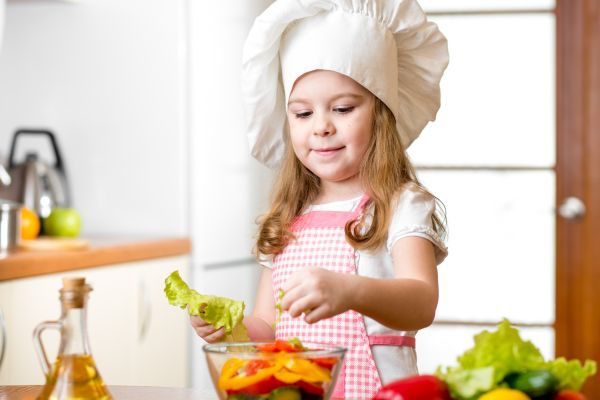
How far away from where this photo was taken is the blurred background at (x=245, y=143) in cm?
286

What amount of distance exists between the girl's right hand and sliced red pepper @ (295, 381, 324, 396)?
40 centimetres

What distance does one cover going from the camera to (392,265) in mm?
1524

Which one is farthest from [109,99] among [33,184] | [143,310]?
[143,310]

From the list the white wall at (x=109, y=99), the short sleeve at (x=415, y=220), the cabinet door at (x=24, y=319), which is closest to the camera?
the short sleeve at (x=415, y=220)

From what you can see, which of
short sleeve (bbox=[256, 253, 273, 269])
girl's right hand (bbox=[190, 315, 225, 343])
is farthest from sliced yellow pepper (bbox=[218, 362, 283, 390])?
short sleeve (bbox=[256, 253, 273, 269])

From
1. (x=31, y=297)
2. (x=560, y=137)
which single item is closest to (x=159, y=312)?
(x=31, y=297)

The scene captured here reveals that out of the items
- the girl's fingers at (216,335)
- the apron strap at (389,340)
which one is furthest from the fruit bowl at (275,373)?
the apron strap at (389,340)

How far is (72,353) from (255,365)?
17 centimetres

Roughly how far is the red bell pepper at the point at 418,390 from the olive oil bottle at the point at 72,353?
278 mm

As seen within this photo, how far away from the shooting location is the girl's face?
1.51 m

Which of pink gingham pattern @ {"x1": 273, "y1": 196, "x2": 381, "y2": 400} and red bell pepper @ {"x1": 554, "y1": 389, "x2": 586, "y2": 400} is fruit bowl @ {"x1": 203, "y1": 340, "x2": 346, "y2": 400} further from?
pink gingham pattern @ {"x1": 273, "y1": 196, "x2": 381, "y2": 400}

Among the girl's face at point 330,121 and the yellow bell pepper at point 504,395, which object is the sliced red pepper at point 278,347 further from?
the girl's face at point 330,121

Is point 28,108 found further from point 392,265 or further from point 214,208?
point 392,265

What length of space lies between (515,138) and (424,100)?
1.81 metres
